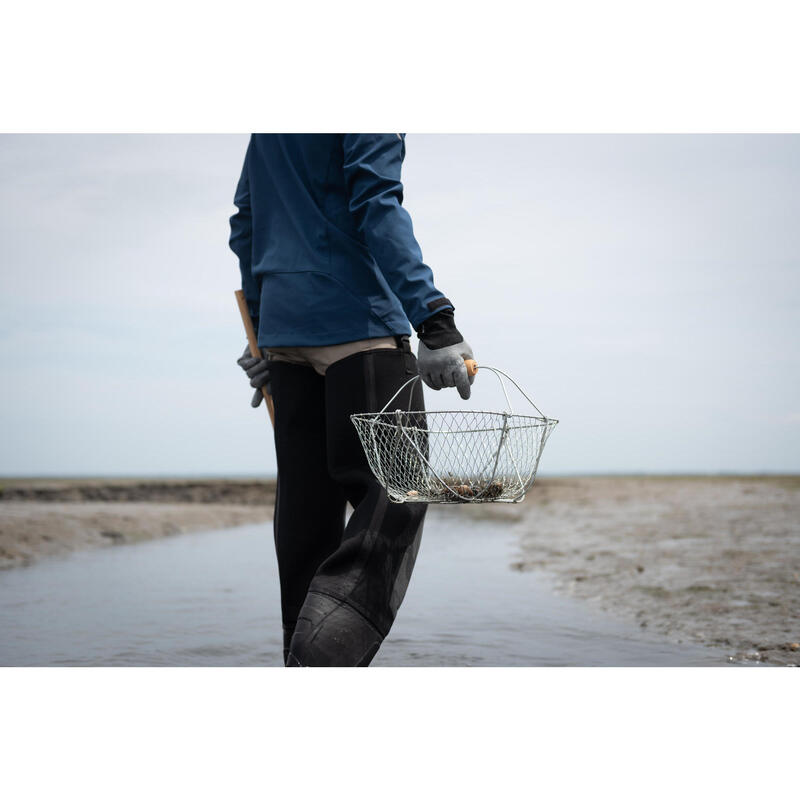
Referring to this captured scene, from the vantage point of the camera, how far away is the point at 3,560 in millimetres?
6359

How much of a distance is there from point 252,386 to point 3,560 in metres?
4.59

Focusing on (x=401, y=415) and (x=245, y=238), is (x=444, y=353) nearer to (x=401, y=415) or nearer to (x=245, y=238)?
(x=401, y=415)

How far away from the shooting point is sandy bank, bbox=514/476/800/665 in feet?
13.5

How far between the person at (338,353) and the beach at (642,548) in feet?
6.62

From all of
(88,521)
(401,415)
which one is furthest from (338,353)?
(88,521)

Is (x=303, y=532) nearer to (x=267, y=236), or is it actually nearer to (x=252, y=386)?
(x=252, y=386)

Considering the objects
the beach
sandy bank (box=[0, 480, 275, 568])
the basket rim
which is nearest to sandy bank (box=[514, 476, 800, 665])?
the beach

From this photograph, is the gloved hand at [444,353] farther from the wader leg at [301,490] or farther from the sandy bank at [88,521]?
the sandy bank at [88,521]

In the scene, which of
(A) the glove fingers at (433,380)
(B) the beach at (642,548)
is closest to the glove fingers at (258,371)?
(A) the glove fingers at (433,380)

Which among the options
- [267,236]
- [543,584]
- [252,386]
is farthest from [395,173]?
[543,584]

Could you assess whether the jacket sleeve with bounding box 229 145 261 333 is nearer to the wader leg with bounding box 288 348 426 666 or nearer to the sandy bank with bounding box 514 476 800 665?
the wader leg with bounding box 288 348 426 666

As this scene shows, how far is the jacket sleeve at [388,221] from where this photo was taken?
2.14 m

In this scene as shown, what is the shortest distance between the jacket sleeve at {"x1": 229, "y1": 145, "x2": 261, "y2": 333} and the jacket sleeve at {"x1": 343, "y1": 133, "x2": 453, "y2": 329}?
54 cm

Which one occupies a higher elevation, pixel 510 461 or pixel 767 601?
pixel 510 461
